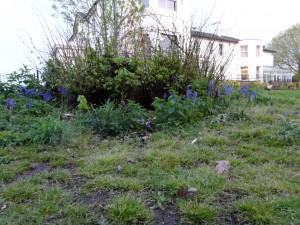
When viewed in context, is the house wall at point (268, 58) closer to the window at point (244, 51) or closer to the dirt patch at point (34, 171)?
the window at point (244, 51)

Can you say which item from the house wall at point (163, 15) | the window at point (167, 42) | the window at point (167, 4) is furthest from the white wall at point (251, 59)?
the window at point (167, 42)

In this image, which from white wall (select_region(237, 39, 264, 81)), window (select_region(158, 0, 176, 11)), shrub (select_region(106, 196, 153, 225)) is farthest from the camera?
white wall (select_region(237, 39, 264, 81))

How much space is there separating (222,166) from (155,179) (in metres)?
0.68

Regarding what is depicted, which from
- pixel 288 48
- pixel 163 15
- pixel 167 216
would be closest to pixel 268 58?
pixel 288 48

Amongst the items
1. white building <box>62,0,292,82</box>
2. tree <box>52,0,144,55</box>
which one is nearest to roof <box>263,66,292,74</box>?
white building <box>62,0,292,82</box>

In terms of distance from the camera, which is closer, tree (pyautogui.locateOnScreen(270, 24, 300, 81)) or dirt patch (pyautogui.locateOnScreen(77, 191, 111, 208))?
dirt patch (pyautogui.locateOnScreen(77, 191, 111, 208))

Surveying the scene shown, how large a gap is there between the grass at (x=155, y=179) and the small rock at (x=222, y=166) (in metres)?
0.05

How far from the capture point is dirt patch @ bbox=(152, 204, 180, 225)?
1.63 metres

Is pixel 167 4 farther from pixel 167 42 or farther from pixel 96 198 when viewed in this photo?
pixel 96 198

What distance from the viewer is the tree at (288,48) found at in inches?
1399

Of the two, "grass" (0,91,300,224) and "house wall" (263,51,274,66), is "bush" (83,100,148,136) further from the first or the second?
"house wall" (263,51,274,66)

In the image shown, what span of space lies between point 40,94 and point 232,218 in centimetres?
508

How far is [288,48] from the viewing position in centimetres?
3728

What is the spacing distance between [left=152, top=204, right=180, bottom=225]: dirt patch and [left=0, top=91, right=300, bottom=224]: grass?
0.02 m
